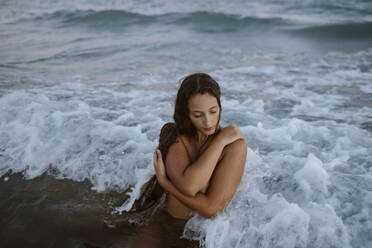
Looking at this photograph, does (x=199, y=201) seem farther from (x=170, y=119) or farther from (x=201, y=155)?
(x=170, y=119)

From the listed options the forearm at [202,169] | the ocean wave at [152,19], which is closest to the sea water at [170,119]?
the forearm at [202,169]

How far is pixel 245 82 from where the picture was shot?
744 cm

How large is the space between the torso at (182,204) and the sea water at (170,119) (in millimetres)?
120

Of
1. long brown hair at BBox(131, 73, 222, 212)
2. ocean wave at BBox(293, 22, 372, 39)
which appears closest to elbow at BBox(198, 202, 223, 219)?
long brown hair at BBox(131, 73, 222, 212)

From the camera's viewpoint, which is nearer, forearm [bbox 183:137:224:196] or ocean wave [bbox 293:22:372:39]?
forearm [bbox 183:137:224:196]

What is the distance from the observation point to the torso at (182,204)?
288cm

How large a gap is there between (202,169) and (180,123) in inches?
17.7

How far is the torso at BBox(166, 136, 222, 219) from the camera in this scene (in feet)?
9.46

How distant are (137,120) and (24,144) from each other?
1724mm

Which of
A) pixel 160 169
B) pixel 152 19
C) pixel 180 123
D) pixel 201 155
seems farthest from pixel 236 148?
pixel 152 19

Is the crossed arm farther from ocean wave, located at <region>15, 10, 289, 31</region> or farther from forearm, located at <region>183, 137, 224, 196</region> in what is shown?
ocean wave, located at <region>15, 10, 289, 31</region>

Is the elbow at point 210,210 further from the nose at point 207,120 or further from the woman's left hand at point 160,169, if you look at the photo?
the nose at point 207,120

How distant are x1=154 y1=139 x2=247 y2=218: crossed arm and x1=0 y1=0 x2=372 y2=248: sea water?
0.37 meters

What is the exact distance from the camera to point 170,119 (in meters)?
5.64
